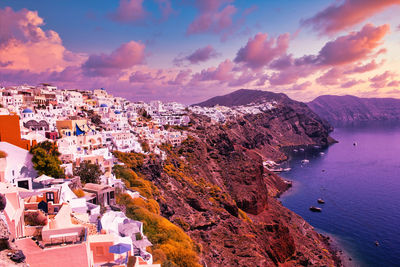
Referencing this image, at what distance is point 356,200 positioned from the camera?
222ft

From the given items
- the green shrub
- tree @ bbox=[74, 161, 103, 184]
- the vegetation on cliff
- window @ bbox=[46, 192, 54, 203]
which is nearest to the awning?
the green shrub

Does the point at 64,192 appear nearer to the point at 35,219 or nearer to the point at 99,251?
the point at 35,219

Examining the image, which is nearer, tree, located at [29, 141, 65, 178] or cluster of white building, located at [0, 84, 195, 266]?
cluster of white building, located at [0, 84, 195, 266]

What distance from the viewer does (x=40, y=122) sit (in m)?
33.8

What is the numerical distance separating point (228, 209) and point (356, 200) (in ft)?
145

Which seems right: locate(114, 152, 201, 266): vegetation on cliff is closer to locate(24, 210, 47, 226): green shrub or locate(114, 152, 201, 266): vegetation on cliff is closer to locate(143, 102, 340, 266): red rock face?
locate(143, 102, 340, 266): red rock face

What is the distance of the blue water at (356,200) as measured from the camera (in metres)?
47.2

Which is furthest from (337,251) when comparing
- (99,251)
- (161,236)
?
(99,251)

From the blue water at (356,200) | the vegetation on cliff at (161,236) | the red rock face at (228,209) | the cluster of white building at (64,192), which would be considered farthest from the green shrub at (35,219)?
the blue water at (356,200)

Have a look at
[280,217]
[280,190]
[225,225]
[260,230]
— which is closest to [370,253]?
[280,217]

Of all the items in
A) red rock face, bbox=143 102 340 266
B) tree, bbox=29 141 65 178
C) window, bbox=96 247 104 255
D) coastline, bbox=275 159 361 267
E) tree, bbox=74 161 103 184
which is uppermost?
tree, bbox=29 141 65 178

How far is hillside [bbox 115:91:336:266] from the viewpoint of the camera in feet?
96.8

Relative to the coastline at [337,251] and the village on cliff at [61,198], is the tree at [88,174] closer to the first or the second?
the village on cliff at [61,198]

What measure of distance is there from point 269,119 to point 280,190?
394 ft
